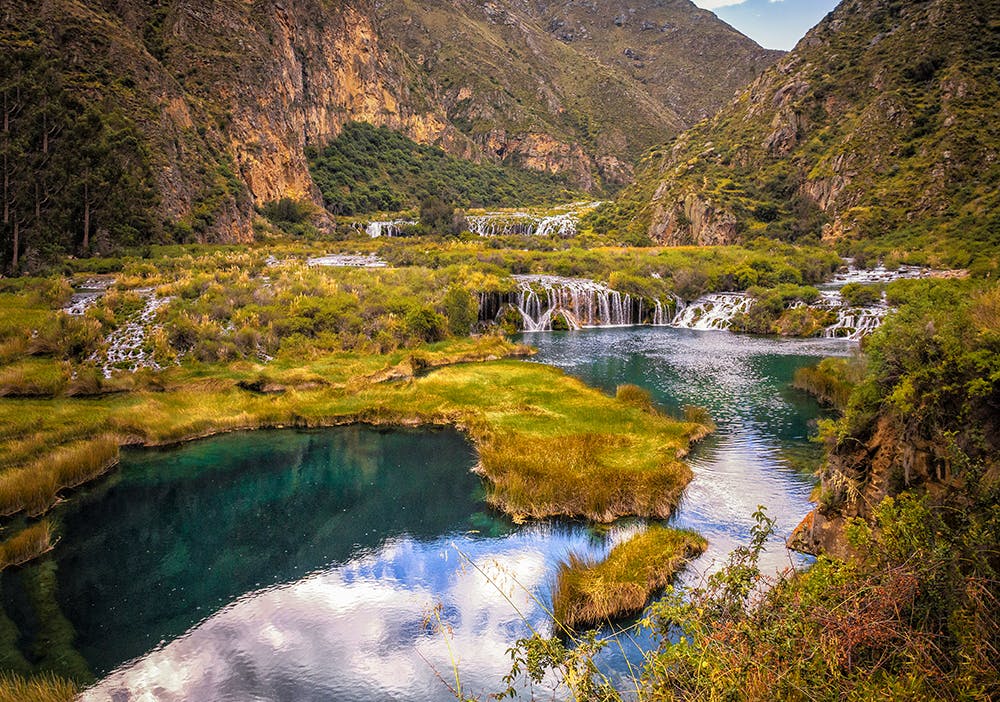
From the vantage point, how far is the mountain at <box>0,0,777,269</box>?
39.8m

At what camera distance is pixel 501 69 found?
604ft

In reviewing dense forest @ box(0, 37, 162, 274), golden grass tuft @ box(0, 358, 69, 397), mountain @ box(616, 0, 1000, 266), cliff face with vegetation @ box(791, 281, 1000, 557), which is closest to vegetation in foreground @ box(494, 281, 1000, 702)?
cliff face with vegetation @ box(791, 281, 1000, 557)

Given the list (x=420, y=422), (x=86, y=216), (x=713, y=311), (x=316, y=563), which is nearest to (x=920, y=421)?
(x=316, y=563)

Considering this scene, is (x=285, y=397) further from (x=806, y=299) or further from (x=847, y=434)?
→ (x=806, y=299)

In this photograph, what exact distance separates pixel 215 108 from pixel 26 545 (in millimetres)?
80089

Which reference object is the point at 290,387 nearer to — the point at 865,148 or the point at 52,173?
the point at 52,173

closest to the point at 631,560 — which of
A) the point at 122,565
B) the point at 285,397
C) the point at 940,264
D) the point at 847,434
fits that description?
the point at 847,434

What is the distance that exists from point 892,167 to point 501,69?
151167 mm

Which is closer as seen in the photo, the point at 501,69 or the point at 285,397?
the point at 285,397

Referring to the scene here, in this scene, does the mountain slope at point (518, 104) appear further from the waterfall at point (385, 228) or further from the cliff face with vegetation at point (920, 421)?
the cliff face with vegetation at point (920, 421)

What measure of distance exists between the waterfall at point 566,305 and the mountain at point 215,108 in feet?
105

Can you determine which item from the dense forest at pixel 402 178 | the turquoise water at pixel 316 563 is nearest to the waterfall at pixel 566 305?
the turquoise water at pixel 316 563

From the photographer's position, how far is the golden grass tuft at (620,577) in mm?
9842

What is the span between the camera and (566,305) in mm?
45562
